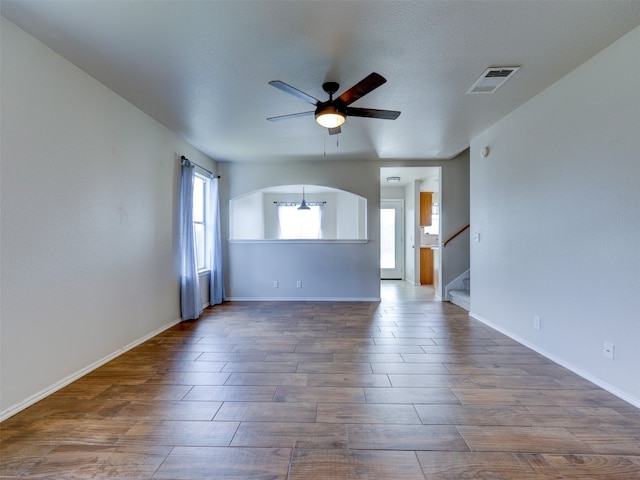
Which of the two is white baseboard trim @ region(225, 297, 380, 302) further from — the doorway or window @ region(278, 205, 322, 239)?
window @ region(278, 205, 322, 239)

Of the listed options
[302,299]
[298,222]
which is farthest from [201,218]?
[298,222]

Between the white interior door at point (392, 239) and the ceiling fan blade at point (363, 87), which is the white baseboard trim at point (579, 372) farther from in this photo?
the white interior door at point (392, 239)

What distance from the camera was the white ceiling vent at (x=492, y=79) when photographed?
244 cm

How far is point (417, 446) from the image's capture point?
1.62 meters

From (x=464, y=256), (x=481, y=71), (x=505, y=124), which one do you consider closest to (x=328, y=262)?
(x=464, y=256)

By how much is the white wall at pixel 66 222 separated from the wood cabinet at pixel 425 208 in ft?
20.3

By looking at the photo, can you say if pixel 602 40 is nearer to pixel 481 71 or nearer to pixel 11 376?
pixel 481 71

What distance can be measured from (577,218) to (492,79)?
Result: 137 cm

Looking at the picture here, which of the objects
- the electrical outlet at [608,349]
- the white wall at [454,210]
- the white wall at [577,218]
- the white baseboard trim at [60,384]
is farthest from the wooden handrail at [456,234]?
the white baseboard trim at [60,384]

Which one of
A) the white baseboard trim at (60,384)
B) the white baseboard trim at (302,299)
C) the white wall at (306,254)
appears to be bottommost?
the white baseboard trim at (302,299)

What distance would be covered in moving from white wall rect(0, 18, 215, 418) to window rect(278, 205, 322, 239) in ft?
16.7

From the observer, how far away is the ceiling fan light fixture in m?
2.42

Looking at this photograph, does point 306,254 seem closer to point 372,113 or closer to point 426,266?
point 372,113

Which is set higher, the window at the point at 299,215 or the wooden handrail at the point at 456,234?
the window at the point at 299,215
